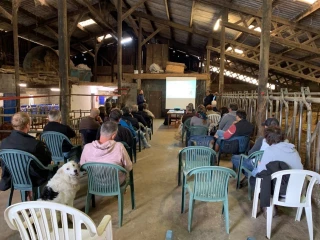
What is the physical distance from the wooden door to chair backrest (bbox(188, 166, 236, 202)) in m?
10.5

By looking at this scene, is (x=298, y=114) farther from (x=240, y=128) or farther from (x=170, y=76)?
(x=170, y=76)

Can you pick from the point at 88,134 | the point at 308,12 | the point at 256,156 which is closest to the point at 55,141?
the point at 88,134

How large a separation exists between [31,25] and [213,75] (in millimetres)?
10907

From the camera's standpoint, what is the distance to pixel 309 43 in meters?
7.02

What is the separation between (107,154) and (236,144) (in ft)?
7.76

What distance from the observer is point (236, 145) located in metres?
4.05

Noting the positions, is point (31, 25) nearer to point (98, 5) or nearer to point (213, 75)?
point (98, 5)

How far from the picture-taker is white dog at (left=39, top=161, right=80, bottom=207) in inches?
84.9

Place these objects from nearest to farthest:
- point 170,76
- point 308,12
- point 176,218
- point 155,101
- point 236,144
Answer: point 176,218
point 236,144
point 308,12
point 170,76
point 155,101

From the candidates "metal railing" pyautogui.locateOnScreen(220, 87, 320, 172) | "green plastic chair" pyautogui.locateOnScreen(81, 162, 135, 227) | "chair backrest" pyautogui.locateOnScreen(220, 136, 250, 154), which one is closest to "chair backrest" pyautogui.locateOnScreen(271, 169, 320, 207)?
"metal railing" pyautogui.locateOnScreen(220, 87, 320, 172)

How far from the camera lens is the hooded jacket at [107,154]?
249cm

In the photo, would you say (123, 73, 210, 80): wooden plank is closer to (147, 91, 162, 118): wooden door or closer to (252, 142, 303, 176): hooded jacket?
(147, 91, 162, 118): wooden door

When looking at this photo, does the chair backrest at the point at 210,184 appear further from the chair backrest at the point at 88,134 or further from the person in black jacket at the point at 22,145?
Answer: the chair backrest at the point at 88,134

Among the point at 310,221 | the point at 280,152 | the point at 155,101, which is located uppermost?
the point at 155,101
